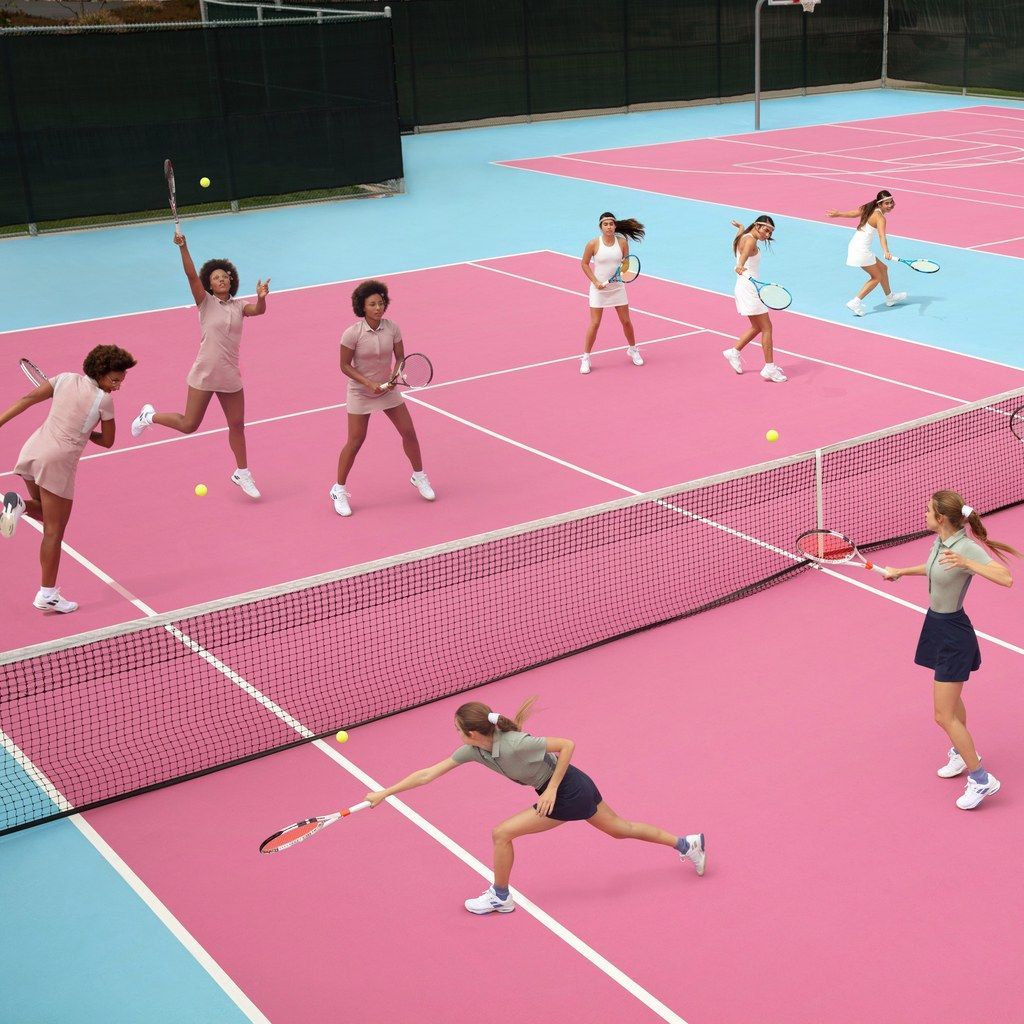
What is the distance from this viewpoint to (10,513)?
862cm

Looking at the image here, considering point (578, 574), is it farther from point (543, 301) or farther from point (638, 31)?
point (638, 31)

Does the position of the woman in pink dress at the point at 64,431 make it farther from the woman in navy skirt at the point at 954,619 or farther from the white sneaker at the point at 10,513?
the woman in navy skirt at the point at 954,619

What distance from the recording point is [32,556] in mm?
10219

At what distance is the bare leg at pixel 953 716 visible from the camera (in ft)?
21.4

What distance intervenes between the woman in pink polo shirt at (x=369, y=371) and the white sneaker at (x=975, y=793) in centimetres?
524

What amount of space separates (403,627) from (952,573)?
3549mm

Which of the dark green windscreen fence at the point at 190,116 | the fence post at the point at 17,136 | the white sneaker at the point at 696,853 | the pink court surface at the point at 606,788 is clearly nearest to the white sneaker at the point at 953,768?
the pink court surface at the point at 606,788

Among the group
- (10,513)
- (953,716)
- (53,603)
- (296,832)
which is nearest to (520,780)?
(296,832)

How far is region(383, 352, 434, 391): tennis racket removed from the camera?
1027 centimetres

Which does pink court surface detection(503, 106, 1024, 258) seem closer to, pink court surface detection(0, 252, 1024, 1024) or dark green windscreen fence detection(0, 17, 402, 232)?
dark green windscreen fence detection(0, 17, 402, 232)

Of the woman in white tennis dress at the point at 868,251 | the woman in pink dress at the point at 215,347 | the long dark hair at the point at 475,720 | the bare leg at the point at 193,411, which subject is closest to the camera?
the long dark hair at the point at 475,720

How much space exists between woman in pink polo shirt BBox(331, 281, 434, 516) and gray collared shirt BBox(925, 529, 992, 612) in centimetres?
483

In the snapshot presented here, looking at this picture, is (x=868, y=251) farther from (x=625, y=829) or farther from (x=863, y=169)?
(x=625, y=829)

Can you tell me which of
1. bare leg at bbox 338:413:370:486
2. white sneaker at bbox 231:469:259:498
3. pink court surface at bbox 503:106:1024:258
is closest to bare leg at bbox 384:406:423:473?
bare leg at bbox 338:413:370:486
